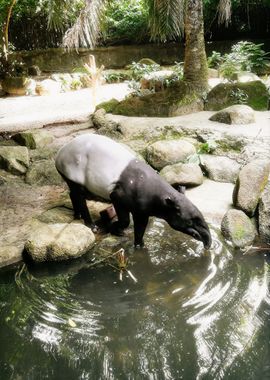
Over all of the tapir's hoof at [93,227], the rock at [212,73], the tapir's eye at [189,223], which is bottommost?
the tapir's hoof at [93,227]

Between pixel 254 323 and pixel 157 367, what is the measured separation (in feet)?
3.51

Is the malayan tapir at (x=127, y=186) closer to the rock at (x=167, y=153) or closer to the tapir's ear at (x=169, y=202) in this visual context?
the tapir's ear at (x=169, y=202)

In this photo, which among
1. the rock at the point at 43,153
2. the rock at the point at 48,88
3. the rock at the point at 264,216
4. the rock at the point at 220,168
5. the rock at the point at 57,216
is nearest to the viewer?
the rock at the point at 264,216

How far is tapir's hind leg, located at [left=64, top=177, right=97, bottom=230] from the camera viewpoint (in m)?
5.26

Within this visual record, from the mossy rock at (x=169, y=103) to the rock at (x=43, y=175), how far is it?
3.22m

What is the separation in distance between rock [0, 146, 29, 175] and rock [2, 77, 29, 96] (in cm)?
922

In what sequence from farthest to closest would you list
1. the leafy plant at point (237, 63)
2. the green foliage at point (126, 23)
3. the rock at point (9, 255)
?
the green foliage at point (126, 23) < the leafy plant at point (237, 63) < the rock at point (9, 255)

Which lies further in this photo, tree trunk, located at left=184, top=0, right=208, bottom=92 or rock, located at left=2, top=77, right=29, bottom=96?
rock, located at left=2, top=77, right=29, bottom=96

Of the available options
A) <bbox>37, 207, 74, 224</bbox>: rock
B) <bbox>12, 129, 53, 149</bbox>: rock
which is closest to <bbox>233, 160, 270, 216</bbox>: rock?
<bbox>37, 207, 74, 224</bbox>: rock

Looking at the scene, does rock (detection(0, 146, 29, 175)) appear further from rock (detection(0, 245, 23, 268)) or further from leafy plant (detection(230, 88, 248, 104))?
leafy plant (detection(230, 88, 248, 104))

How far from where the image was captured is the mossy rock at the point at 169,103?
9.35m

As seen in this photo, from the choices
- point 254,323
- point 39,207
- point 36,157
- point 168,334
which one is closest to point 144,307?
point 168,334

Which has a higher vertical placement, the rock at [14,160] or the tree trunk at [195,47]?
the tree trunk at [195,47]

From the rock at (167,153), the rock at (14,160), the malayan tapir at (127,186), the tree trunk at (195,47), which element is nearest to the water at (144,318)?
the malayan tapir at (127,186)
